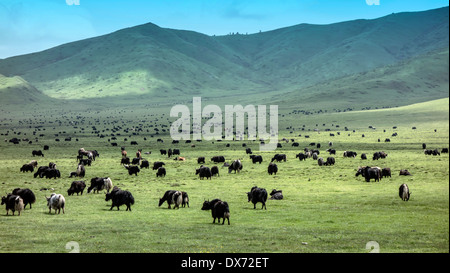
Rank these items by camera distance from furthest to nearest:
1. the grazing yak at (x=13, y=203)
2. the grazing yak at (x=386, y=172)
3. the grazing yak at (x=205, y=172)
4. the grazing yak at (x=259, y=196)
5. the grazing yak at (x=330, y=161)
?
1. the grazing yak at (x=330, y=161)
2. the grazing yak at (x=205, y=172)
3. the grazing yak at (x=386, y=172)
4. the grazing yak at (x=259, y=196)
5. the grazing yak at (x=13, y=203)

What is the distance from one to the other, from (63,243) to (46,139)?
7521cm

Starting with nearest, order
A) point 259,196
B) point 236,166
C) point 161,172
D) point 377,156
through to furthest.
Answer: point 259,196, point 161,172, point 236,166, point 377,156

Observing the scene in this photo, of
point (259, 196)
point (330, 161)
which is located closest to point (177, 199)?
point (259, 196)

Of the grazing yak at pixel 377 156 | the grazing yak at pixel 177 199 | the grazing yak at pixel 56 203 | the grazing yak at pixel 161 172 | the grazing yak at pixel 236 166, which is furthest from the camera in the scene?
the grazing yak at pixel 377 156

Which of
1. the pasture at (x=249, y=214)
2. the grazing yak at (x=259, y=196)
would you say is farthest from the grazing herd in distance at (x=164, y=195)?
the pasture at (x=249, y=214)

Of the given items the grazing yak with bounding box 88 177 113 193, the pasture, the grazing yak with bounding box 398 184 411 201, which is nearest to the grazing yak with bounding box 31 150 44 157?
the pasture

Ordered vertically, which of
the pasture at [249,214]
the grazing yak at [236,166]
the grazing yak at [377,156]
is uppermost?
the grazing yak at [377,156]

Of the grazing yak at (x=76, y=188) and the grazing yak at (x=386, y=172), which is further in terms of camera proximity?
the grazing yak at (x=386, y=172)

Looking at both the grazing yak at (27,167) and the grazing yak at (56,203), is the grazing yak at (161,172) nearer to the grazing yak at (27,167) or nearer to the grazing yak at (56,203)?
the grazing yak at (27,167)

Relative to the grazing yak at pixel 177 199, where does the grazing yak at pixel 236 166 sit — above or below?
above

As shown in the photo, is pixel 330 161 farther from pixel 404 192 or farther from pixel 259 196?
pixel 259 196

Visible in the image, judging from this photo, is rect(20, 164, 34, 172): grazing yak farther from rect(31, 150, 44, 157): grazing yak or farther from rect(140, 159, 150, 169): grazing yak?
rect(31, 150, 44, 157): grazing yak
